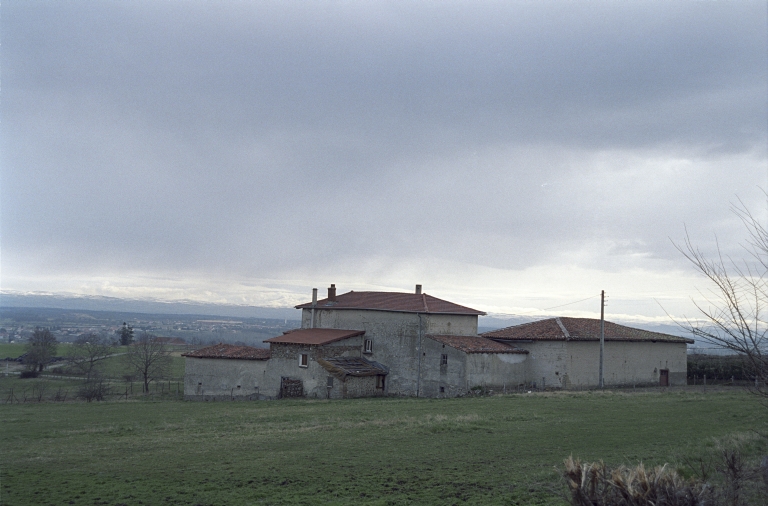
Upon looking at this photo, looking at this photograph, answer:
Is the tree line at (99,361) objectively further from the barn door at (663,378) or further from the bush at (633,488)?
the bush at (633,488)

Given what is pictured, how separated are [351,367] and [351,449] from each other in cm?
2517

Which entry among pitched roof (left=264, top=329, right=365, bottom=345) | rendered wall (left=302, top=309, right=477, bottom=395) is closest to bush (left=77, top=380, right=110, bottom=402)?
pitched roof (left=264, top=329, right=365, bottom=345)

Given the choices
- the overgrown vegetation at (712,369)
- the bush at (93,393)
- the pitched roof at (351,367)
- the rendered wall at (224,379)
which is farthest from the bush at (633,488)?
the overgrown vegetation at (712,369)

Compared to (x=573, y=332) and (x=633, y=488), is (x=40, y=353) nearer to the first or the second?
(x=573, y=332)

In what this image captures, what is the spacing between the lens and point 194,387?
153 feet

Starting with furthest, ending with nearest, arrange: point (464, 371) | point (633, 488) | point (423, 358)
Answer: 1. point (423, 358)
2. point (464, 371)
3. point (633, 488)

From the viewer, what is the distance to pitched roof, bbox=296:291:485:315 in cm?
4653

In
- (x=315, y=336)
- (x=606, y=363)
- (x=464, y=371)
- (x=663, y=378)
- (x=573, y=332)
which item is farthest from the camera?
(x=663, y=378)

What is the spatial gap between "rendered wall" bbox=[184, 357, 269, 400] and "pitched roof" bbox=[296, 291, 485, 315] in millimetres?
8809

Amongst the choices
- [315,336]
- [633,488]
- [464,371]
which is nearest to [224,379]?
[315,336]

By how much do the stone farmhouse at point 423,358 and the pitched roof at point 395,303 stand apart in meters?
0.11

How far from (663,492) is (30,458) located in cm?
1843

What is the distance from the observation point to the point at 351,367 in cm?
4359

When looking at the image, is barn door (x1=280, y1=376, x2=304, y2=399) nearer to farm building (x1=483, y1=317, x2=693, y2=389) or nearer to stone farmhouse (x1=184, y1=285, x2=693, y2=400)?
stone farmhouse (x1=184, y1=285, x2=693, y2=400)
